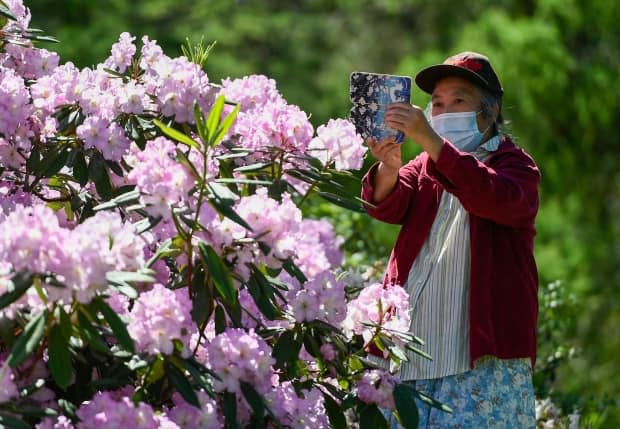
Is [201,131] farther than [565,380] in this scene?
No

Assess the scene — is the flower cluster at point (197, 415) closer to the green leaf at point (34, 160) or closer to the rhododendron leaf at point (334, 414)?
the rhododendron leaf at point (334, 414)

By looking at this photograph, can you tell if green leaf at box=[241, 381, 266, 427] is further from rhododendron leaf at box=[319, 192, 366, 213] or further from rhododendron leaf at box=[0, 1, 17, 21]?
rhododendron leaf at box=[0, 1, 17, 21]

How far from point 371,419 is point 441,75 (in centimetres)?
102

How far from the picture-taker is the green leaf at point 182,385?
2301mm

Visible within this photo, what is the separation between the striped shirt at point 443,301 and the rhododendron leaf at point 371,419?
0.33 metres

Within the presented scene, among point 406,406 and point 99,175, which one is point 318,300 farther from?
point 99,175

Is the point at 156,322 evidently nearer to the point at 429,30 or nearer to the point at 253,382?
the point at 253,382

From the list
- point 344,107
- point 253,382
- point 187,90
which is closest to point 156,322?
point 253,382

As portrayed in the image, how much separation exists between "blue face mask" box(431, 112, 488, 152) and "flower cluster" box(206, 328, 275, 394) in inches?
38.2

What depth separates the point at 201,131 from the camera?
7.64 ft

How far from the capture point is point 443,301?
3.05 metres

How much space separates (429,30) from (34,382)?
13.1m

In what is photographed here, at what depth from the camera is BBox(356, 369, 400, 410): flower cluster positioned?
2.70 m

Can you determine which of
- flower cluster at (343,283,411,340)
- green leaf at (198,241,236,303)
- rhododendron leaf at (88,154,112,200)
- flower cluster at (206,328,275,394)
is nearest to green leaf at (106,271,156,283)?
green leaf at (198,241,236,303)
